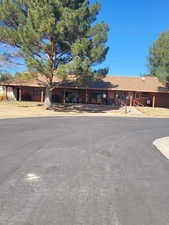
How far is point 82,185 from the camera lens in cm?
372

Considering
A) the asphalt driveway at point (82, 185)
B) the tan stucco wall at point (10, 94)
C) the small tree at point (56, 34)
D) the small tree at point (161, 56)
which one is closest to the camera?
the asphalt driveway at point (82, 185)

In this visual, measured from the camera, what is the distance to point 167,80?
89.9ft

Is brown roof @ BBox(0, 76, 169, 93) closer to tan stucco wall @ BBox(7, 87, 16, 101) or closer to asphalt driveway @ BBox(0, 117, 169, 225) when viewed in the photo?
tan stucco wall @ BBox(7, 87, 16, 101)

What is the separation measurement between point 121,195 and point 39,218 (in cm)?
145

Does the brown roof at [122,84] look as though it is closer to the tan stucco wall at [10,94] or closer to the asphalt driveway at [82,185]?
the tan stucco wall at [10,94]

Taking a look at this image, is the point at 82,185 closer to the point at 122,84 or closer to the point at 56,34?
the point at 56,34

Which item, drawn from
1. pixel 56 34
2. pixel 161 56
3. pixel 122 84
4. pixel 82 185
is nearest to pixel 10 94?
pixel 56 34

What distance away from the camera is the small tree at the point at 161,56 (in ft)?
89.8

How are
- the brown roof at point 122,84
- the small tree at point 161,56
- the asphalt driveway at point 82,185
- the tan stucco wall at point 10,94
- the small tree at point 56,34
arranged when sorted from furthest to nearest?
the tan stucco wall at point 10,94 → the brown roof at point 122,84 → the small tree at point 161,56 → the small tree at point 56,34 → the asphalt driveway at point 82,185

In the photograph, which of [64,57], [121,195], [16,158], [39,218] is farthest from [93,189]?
[64,57]

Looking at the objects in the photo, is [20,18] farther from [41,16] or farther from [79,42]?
[79,42]

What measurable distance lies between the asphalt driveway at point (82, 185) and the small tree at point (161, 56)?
2374 cm

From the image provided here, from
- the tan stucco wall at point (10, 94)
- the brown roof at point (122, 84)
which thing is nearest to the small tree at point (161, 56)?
the brown roof at point (122, 84)

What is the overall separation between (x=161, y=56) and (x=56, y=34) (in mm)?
19653
